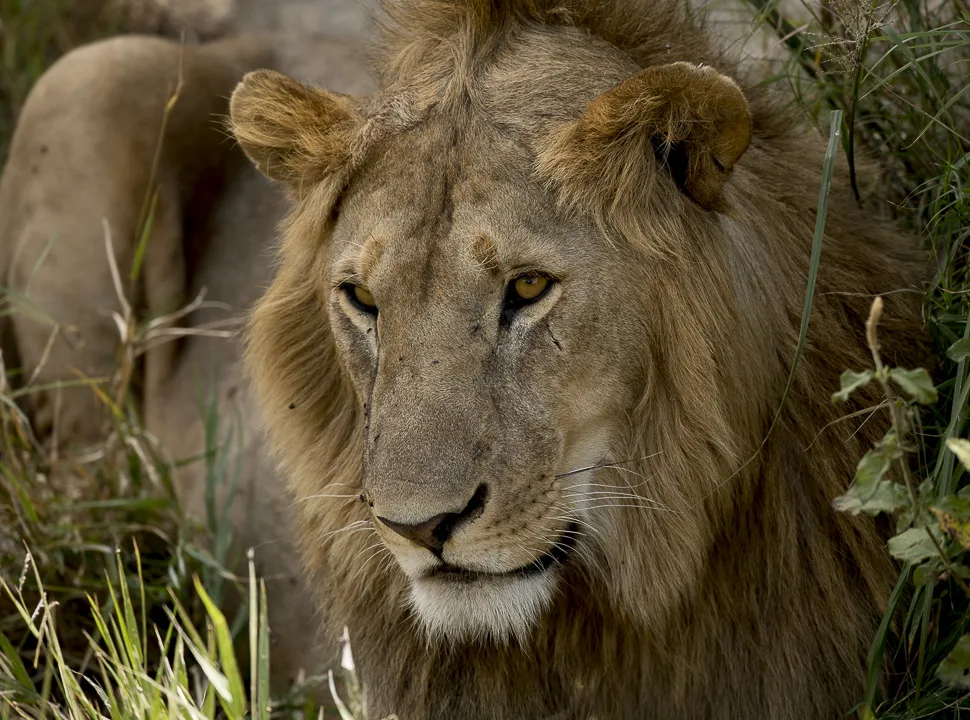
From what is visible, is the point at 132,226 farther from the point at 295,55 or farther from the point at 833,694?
the point at 833,694

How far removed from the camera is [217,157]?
5578 millimetres

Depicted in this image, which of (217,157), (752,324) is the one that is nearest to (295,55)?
(217,157)

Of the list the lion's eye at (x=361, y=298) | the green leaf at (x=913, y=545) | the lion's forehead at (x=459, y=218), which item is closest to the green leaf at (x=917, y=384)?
the green leaf at (x=913, y=545)

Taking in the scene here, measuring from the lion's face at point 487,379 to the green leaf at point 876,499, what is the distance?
0.57 m

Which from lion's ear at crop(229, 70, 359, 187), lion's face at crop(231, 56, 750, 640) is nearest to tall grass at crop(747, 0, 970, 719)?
lion's face at crop(231, 56, 750, 640)

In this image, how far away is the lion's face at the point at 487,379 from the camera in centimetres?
285

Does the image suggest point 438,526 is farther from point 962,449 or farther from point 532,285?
point 962,449

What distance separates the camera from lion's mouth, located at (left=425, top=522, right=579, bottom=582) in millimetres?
2906

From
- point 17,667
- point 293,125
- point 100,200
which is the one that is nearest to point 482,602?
point 293,125

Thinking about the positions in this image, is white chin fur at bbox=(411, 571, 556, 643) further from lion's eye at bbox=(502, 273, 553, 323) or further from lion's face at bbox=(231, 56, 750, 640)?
lion's eye at bbox=(502, 273, 553, 323)

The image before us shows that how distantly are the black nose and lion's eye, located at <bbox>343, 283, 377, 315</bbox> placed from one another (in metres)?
0.60

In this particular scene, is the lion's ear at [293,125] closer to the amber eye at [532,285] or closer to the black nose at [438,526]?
the amber eye at [532,285]

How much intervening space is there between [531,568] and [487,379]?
441mm

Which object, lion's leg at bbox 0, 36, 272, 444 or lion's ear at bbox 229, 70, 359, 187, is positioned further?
lion's leg at bbox 0, 36, 272, 444
